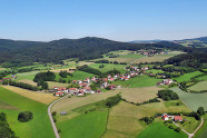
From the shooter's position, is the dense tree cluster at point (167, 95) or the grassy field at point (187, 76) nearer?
the dense tree cluster at point (167, 95)

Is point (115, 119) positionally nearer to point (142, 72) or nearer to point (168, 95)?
point (168, 95)

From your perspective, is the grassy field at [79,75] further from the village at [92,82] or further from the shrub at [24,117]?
the shrub at [24,117]

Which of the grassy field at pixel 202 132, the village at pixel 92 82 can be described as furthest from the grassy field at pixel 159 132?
the village at pixel 92 82

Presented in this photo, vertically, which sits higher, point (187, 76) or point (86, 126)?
point (187, 76)

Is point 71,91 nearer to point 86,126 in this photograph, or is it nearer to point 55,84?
point 55,84

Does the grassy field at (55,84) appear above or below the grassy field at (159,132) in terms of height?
below

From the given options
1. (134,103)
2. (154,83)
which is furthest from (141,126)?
(154,83)

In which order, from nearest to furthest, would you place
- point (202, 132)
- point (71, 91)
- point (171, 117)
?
point (202, 132) → point (171, 117) → point (71, 91)

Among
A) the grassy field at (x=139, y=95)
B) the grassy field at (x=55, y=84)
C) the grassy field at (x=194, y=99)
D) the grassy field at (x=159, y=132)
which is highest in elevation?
the grassy field at (x=194, y=99)

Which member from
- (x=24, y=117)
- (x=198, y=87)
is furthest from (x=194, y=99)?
(x=24, y=117)
